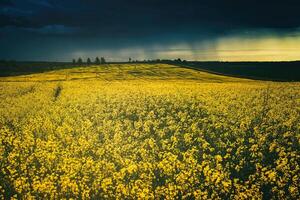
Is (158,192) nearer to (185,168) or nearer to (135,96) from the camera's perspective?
(185,168)

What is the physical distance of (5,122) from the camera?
1752 cm

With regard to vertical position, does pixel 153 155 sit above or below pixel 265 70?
below

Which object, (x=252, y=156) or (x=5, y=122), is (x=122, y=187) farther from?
(x=5, y=122)

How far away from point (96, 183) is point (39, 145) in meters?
4.08

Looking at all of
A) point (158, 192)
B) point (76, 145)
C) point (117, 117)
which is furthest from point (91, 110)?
point (158, 192)

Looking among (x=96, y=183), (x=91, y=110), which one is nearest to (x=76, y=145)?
(x=96, y=183)

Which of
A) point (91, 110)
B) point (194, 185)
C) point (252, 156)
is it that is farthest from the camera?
point (91, 110)

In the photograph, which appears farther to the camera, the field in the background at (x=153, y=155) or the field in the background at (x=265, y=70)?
the field in the background at (x=265, y=70)

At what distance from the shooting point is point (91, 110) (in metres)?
20.8

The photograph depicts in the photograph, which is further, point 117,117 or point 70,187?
point 117,117

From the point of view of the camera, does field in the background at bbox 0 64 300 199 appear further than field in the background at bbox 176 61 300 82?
No

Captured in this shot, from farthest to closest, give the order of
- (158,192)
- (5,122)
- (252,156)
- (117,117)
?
(117,117) → (5,122) → (252,156) → (158,192)

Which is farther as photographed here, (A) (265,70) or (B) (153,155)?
(A) (265,70)

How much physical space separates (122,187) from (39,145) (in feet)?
17.1
